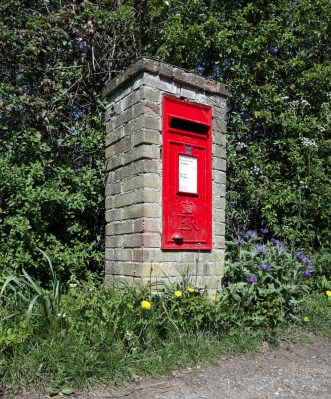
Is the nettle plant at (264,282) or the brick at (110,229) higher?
the brick at (110,229)

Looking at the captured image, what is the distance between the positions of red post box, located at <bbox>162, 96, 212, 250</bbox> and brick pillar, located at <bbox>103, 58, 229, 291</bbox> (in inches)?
2.7

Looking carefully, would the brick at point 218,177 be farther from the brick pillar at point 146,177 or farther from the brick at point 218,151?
the brick at point 218,151

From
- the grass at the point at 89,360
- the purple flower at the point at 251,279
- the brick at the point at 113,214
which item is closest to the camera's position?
the grass at the point at 89,360

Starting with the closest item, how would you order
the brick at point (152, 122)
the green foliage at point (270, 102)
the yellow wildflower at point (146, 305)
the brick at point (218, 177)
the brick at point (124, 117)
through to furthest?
1. the yellow wildflower at point (146, 305)
2. the brick at point (152, 122)
3. the brick at point (124, 117)
4. the brick at point (218, 177)
5. the green foliage at point (270, 102)

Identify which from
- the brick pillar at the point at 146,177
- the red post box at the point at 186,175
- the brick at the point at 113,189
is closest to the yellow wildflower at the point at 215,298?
the brick pillar at the point at 146,177

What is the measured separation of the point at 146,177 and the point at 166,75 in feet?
3.30

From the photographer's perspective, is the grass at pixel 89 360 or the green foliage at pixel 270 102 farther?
the green foliage at pixel 270 102

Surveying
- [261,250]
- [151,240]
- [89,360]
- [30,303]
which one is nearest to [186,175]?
[151,240]

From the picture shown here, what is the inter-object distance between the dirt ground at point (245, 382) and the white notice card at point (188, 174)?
155cm

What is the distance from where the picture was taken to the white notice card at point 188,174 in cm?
404

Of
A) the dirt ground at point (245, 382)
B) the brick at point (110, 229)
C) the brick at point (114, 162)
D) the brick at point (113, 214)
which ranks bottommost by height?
the dirt ground at point (245, 382)

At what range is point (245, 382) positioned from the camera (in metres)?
3.12

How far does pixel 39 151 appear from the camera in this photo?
478 centimetres

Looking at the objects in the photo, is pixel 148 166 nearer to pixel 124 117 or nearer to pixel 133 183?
pixel 133 183
